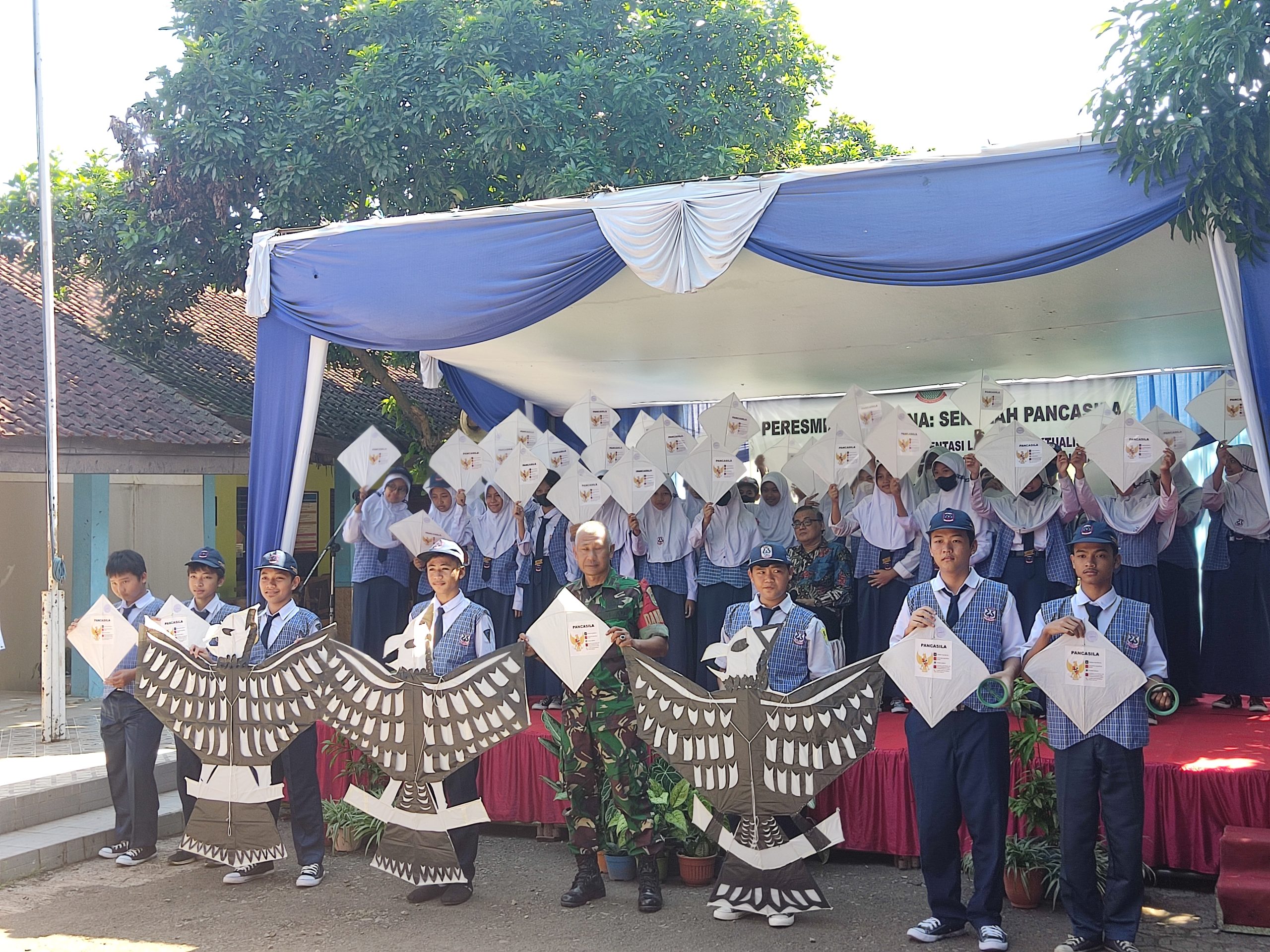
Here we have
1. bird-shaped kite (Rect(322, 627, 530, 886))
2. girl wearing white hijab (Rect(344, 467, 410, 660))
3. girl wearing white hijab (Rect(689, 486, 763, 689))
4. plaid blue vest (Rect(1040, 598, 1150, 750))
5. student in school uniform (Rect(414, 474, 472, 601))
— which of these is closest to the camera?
plaid blue vest (Rect(1040, 598, 1150, 750))

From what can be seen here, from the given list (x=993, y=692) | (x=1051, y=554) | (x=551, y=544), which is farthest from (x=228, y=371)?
(x=993, y=692)

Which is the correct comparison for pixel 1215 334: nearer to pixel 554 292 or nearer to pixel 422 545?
pixel 554 292

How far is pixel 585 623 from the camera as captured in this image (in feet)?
15.1

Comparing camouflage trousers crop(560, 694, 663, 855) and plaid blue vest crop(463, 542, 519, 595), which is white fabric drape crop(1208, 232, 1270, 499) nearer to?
camouflage trousers crop(560, 694, 663, 855)

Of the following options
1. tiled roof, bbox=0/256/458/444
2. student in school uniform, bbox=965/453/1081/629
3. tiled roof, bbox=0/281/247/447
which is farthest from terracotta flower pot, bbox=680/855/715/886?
tiled roof, bbox=0/256/458/444

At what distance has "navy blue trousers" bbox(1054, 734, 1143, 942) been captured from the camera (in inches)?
156

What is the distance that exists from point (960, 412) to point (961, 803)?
503 centimetres

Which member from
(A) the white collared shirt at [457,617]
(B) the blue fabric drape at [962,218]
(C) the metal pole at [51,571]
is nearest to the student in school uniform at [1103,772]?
(B) the blue fabric drape at [962,218]

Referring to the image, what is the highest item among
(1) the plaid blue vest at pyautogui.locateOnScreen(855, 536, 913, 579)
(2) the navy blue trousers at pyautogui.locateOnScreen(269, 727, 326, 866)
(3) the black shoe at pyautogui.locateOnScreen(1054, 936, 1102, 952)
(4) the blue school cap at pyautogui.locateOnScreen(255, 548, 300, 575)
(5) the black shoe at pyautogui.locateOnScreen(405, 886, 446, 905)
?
(4) the blue school cap at pyautogui.locateOnScreen(255, 548, 300, 575)

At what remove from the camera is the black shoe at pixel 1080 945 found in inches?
157

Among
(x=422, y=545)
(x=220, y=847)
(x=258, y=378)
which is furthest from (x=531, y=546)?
(x=220, y=847)

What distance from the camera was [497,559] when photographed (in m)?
7.73

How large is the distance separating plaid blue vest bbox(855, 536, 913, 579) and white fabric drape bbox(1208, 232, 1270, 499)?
2.90 metres

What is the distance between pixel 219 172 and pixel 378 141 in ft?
5.04
